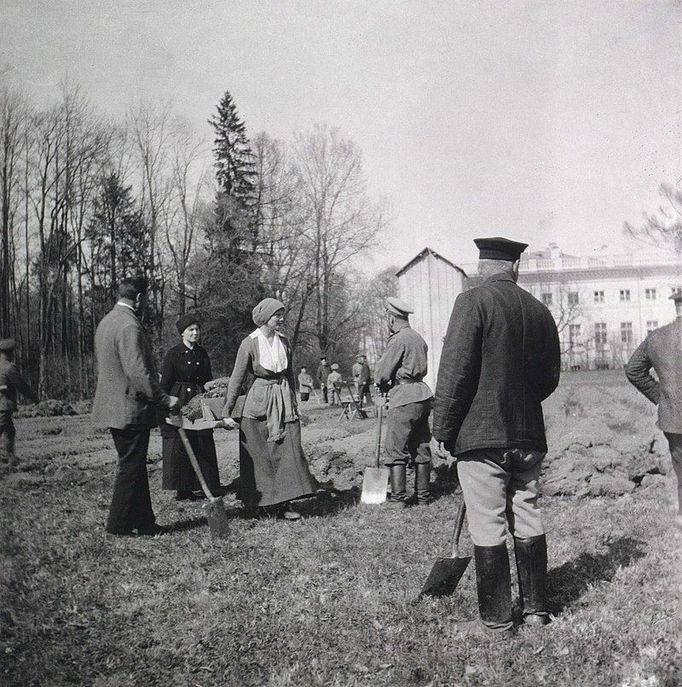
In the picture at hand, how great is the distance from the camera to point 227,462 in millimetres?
8320

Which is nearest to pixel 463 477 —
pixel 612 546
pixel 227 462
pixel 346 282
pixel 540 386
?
pixel 540 386

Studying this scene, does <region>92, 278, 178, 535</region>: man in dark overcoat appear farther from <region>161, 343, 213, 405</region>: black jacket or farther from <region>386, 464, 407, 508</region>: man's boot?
<region>386, 464, 407, 508</region>: man's boot

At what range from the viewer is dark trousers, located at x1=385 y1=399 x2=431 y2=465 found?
21.0 feet

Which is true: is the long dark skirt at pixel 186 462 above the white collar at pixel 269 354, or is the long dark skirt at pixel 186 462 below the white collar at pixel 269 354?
below

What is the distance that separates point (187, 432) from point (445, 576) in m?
3.78

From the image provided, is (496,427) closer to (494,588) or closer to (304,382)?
(494,588)

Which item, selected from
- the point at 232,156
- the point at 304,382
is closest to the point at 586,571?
the point at 232,156

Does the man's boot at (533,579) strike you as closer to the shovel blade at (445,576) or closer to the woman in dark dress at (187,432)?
the shovel blade at (445,576)

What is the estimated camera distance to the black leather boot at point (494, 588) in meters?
3.22

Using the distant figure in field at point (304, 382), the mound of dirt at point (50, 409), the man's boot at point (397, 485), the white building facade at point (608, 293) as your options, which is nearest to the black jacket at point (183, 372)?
the mound of dirt at point (50, 409)

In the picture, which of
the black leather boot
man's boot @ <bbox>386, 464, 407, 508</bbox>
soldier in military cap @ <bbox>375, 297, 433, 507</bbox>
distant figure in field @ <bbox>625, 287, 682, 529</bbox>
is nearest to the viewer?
the black leather boot

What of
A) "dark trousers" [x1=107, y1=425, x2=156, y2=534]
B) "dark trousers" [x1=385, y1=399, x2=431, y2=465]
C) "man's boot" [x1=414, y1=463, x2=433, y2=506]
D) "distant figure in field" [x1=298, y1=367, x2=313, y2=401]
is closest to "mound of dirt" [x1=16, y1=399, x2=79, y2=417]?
"dark trousers" [x1=107, y1=425, x2=156, y2=534]

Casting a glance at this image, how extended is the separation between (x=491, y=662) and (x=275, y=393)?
315cm

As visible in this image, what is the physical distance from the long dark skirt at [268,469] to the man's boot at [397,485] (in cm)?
101
